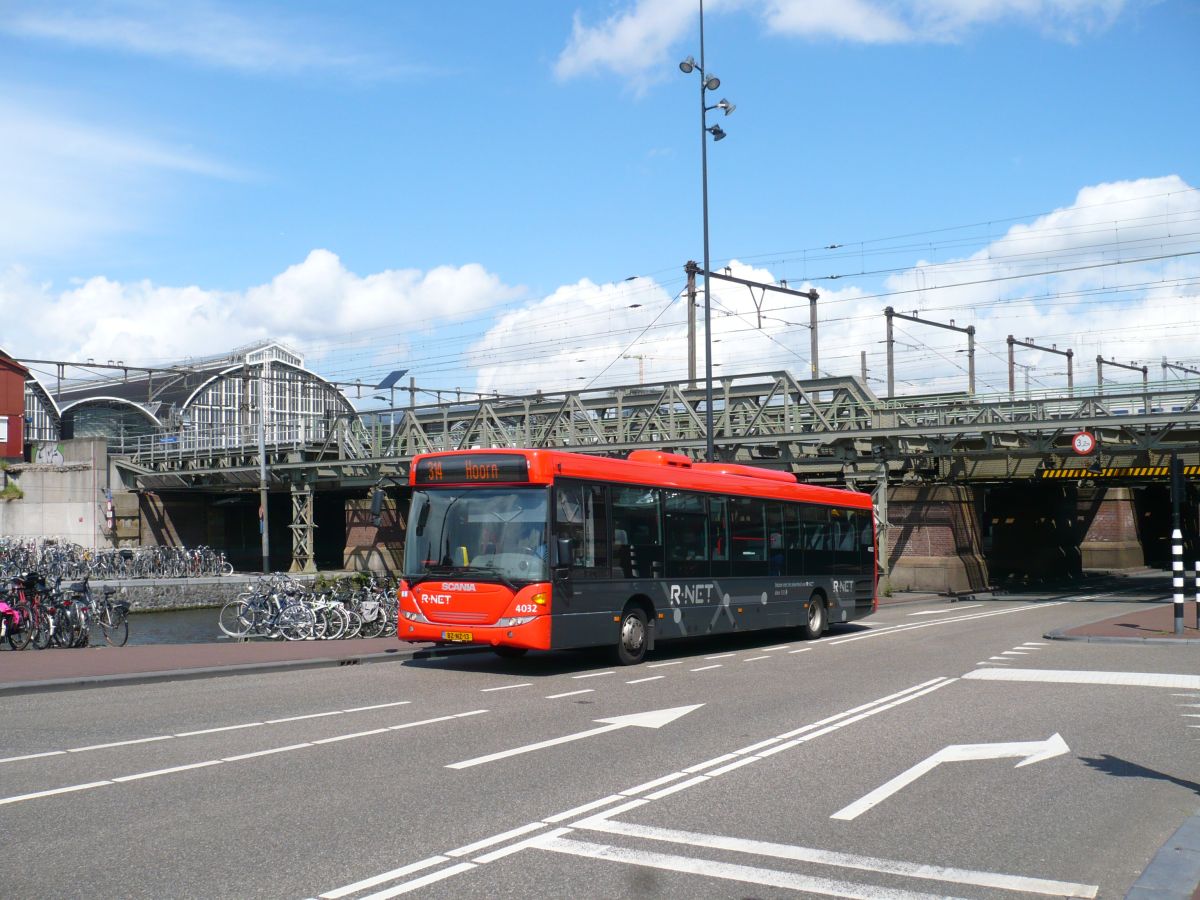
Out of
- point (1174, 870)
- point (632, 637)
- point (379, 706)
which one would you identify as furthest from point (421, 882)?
point (632, 637)

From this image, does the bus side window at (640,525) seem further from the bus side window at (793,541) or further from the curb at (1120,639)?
the curb at (1120,639)

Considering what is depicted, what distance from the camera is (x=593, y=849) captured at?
6.29m

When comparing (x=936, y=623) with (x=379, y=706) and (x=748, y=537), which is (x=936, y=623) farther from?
(x=379, y=706)

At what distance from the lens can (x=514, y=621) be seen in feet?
47.6

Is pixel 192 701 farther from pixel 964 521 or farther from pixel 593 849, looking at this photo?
pixel 964 521

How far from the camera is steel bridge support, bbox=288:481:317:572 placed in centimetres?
5325

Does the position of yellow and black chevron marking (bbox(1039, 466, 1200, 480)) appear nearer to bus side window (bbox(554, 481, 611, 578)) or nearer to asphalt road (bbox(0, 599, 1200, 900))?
asphalt road (bbox(0, 599, 1200, 900))

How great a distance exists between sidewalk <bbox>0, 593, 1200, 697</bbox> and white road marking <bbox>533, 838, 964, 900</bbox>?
903 centimetres

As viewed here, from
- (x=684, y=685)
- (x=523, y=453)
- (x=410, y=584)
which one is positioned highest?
(x=523, y=453)

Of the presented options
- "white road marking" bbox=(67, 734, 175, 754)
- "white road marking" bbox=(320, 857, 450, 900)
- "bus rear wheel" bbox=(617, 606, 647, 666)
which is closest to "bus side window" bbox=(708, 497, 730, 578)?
"bus rear wheel" bbox=(617, 606, 647, 666)

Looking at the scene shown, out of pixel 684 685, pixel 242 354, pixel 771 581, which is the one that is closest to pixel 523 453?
pixel 684 685

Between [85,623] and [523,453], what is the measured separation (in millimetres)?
8812

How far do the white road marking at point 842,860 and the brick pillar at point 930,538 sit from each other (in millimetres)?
33134

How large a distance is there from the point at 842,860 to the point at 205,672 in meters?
10.3
